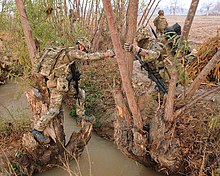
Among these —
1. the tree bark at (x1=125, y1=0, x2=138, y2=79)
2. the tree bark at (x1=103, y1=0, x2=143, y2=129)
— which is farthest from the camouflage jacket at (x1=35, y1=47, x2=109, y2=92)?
the tree bark at (x1=103, y1=0, x2=143, y2=129)

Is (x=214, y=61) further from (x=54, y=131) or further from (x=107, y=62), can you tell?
(x=107, y=62)

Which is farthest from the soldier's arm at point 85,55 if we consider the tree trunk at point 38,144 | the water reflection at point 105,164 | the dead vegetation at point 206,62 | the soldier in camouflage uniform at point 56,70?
the dead vegetation at point 206,62

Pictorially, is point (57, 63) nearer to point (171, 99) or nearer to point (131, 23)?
point (131, 23)

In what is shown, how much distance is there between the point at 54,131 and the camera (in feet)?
13.6

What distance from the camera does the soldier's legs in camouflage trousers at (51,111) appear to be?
397cm

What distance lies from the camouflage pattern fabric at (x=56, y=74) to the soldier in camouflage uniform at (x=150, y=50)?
2.33 ft

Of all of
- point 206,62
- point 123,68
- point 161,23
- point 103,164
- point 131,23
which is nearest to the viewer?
point 123,68

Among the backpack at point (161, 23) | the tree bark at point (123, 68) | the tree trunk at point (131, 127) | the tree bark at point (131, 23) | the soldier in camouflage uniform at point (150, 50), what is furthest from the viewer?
the backpack at point (161, 23)

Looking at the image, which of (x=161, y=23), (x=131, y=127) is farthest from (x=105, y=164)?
(x=161, y=23)

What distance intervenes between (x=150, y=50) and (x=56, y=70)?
53.9 inches

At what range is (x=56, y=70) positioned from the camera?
395cm

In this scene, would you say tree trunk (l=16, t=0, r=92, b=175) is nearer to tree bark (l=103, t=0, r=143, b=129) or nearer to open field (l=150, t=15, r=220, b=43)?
tree bark (l=103, t=0, r=143, b=129)

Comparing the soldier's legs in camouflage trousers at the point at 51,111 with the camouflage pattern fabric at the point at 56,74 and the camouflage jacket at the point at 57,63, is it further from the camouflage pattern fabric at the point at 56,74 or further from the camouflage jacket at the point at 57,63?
the camouflage jacket at the point at 57,63

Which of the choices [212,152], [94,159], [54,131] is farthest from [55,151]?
[212,152]
